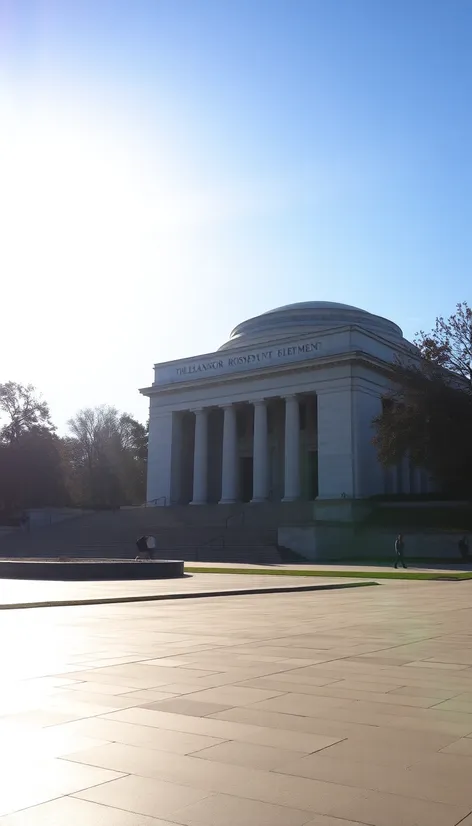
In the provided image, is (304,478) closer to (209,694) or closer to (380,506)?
(380,506)

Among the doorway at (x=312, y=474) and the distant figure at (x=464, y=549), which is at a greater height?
the doorway at (x=312, y=474)

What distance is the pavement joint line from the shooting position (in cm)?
1611

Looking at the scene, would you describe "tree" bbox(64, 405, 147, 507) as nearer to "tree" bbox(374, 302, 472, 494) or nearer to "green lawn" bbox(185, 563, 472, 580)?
"tree" bbox(374, 302, 472, 494)

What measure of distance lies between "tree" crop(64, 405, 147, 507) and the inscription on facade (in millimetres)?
25159

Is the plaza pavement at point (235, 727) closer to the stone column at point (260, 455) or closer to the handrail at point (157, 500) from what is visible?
the stone column at point (260, 455)

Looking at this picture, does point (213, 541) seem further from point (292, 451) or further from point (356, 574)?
point (356, 574)

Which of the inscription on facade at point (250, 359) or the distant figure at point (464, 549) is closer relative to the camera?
the distant figure at point (464, 549)

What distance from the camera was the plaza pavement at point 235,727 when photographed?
4367 millimetres

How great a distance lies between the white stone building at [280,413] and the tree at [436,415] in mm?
7092

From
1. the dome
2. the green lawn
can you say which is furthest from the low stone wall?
the dome

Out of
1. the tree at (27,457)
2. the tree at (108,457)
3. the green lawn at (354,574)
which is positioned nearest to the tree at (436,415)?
the green lawn at (354,574)

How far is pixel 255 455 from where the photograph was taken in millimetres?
61688

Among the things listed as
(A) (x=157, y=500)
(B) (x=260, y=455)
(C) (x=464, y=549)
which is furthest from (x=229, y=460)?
(C) (x=464, y=549)

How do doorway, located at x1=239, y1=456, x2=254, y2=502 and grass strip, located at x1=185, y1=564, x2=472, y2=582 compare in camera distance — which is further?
doorway, located at x1=239, y1=456, x2=254, y2=502
